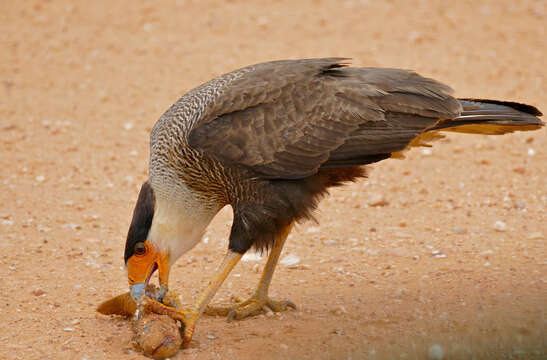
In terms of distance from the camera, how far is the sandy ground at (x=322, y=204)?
15.9 ft

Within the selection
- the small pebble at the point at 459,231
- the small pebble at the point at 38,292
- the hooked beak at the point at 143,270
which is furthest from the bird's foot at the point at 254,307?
the small pebble at the point at 459,231

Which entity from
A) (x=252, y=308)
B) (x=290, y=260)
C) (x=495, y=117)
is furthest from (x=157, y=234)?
(x=495, y=117)

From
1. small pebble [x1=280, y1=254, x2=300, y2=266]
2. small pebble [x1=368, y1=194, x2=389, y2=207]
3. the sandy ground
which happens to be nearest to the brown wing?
the sandy ground

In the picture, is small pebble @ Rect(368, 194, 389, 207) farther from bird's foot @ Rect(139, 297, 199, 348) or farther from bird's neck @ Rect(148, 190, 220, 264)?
bird's foot @ Rect(139, 297, 199, 348)

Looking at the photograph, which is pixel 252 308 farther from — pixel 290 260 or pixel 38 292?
pixel 38 292

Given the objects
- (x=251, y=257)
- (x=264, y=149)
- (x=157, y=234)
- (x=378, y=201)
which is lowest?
(x=251, y=257)

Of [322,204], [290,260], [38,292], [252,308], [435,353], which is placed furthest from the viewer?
[322,204]

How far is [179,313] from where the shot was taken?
491 cm

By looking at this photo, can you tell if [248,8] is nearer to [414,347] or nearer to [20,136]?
[20,136]

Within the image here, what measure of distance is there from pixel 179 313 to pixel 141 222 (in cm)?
67

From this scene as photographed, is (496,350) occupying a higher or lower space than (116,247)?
higher

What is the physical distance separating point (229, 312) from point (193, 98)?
62.3 inches

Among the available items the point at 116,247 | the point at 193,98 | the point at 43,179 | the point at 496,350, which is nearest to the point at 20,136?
the point at 43,179

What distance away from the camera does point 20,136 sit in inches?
349
